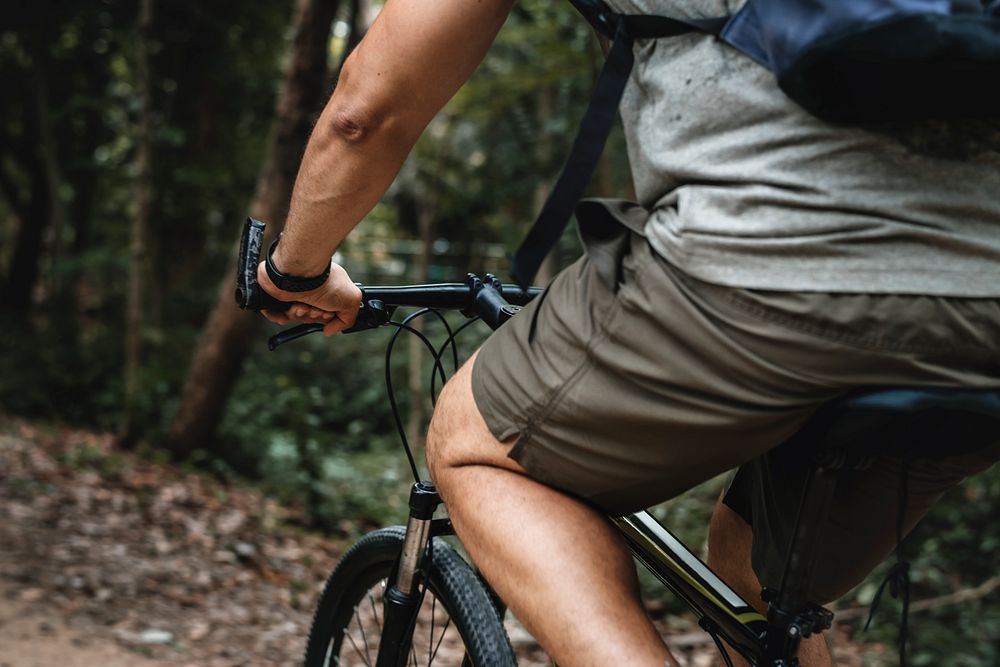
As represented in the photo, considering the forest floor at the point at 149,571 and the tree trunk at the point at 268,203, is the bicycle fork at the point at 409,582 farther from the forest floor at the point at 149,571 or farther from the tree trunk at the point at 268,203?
the tree trunk at the point at 268,203

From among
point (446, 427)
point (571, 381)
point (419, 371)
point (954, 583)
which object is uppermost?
point (571, 381)

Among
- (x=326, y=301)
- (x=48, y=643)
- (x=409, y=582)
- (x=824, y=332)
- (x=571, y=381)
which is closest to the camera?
(x=824, y=332)

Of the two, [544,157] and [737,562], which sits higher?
[737,562]

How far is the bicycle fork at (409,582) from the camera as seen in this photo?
1899 millimetres

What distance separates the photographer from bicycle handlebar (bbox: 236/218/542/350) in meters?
1.83

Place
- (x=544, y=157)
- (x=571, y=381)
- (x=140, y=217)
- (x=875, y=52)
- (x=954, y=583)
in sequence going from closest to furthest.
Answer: (x=875, y=52)
(x=571, y=381)
(x=954, y=583)
(x=140, y=217)
(x=544, y=157)

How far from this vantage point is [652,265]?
124cm

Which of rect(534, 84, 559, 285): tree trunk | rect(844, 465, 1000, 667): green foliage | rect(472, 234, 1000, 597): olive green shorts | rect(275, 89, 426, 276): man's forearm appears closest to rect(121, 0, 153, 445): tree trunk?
rect(534, 84, 559, 285): tree trunk

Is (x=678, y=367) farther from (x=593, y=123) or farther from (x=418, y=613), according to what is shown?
(x=418, y=613)

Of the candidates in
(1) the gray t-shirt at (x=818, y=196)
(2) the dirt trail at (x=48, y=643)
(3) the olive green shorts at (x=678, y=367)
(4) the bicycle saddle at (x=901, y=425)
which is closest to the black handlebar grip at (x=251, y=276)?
(3) the olive green shorts at (x=678, y=367)

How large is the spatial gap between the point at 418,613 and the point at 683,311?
1.10m

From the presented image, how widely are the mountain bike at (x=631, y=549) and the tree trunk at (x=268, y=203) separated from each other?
4743 mm

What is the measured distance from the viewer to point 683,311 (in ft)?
3.94

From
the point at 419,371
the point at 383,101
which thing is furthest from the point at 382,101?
the point at 419,371
